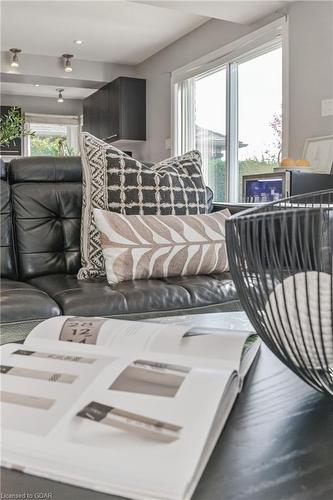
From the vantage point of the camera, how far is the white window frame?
162 inches

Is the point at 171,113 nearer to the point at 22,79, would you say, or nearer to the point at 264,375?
the point at 22,79

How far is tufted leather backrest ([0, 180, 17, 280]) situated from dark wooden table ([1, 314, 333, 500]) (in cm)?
163

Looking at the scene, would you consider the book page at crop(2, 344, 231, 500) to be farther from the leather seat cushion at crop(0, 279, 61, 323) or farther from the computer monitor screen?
the computer monitor screen

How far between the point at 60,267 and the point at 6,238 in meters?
0.25

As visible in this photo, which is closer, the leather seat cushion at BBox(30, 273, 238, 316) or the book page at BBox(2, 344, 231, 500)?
the book page at BBox(2, 344, 231, 500)

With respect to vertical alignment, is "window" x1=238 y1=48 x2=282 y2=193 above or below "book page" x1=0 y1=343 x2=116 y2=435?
above

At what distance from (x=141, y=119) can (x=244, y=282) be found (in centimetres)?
609

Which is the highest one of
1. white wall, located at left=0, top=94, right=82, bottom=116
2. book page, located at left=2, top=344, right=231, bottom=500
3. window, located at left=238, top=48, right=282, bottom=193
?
white wall, located at left=0, top=94, right=82, bottom=116

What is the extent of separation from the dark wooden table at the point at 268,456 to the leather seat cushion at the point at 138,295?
3.17 ft

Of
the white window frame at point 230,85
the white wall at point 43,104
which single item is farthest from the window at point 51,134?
the white window frame at point 230,85

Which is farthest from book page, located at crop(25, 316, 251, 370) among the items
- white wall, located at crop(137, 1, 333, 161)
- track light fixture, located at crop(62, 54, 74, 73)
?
track light fixture, located at crop(62, 54, 74, 73)

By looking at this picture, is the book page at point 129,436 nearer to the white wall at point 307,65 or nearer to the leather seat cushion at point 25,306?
the leather seat cushion at point 25,306

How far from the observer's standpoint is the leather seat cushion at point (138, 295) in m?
1.62

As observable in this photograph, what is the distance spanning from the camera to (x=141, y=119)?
6453mm
